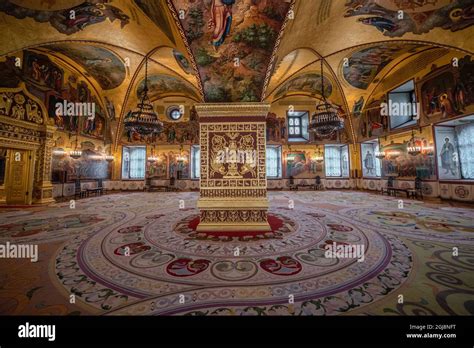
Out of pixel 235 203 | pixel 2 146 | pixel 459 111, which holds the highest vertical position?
pixel 459 111

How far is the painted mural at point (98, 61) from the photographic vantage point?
884 cm

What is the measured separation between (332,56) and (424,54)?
4791 mm

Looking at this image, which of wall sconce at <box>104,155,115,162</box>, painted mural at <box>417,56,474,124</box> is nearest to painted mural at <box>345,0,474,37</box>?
painted mural at <box>417,56,474,124</box>

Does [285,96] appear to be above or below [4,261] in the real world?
above

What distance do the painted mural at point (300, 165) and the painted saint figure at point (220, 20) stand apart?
12876mm

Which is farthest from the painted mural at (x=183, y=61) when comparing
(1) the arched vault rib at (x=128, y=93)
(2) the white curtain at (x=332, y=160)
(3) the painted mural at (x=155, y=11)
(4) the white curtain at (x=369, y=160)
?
(4) the white curtain at (x=369, y=160)

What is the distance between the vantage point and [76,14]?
5.98m

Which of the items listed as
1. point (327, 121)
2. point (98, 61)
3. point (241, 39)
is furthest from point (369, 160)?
point (98, 61)

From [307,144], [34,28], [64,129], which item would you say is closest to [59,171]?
[64,129]

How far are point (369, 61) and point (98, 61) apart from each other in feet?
51.3

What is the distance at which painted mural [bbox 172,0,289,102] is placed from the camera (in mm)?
3305

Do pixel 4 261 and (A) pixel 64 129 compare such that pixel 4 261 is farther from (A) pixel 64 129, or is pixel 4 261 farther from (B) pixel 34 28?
(A) pixel 64 129

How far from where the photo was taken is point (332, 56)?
931 centimetres
